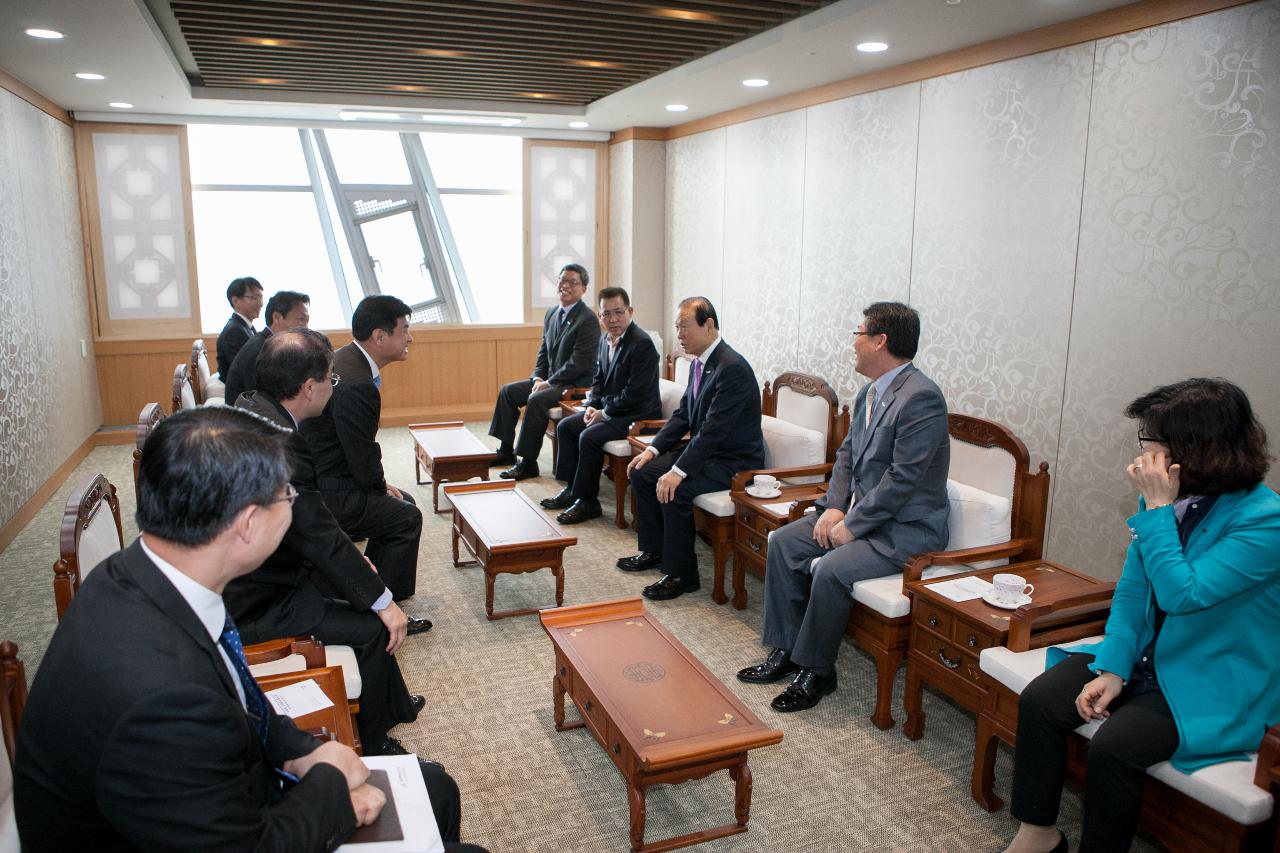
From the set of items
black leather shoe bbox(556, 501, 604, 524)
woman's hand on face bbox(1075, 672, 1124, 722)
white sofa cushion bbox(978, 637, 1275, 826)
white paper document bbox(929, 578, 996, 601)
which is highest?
white paper document bbox(929, 578, 996, 601)

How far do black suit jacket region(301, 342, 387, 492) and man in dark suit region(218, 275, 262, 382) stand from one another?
280 cm

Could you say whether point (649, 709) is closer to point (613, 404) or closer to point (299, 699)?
point (299, 699)

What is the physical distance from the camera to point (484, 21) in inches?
168

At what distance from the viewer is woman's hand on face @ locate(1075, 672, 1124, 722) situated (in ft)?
7.14

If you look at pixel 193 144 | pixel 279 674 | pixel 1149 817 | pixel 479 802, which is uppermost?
pixel 193 144

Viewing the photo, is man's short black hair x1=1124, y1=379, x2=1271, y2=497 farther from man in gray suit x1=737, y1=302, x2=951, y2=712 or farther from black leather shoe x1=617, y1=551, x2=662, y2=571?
black leather shoe x1=617, y1=551, x2=662, y2=571

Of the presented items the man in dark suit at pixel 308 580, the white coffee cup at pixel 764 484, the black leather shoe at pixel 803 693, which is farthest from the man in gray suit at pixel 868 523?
the man in dark suit at pixel 308 580

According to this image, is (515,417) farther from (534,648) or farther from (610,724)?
(610,724)

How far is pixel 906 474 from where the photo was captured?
3.18m

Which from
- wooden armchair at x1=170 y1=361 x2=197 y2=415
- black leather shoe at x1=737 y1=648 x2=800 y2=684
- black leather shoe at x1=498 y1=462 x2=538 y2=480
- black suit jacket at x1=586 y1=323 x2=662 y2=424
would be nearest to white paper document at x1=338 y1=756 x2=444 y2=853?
black leather shoe at x1=737 y1=648 x2=800 y2=684

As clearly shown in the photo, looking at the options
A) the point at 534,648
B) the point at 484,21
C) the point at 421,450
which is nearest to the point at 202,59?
the point at 484,21

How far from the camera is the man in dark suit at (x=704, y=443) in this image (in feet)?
13.8

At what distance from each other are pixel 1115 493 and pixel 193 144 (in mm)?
8050

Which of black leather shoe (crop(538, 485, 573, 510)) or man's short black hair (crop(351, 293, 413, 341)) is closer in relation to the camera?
man's short black hair (crop(351, 293, 413, 341))
